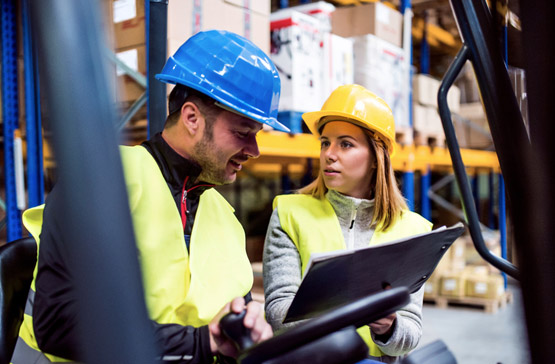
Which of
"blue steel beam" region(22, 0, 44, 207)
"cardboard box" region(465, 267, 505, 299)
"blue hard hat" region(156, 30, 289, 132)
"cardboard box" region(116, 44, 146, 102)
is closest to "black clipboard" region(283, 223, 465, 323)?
"blue hard hat" region(156, 30, 289, 132)

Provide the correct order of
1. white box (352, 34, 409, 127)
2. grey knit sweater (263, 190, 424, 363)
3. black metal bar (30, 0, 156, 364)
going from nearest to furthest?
1. black metal bar (30, 0, 156, 364)
2. grey knit sweater (263, 190, 424, 363)
3. white box (352, 34, 409, 127)

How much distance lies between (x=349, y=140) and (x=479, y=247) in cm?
66

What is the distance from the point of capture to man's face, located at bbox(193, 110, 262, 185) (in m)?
1.47

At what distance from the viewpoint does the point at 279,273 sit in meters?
1.76

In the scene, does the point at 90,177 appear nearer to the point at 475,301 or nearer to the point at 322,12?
the point at 322,12

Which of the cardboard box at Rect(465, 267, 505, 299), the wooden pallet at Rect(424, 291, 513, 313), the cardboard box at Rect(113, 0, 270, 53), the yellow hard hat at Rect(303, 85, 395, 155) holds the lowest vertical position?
the wooden pallet at Rect(424, 291, 513, 313)

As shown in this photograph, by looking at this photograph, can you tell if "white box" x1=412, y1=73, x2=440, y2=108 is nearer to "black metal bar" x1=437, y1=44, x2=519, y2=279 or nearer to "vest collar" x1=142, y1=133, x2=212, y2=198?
"black metal bar" x1=437, y1=44, x2=519, y2=279

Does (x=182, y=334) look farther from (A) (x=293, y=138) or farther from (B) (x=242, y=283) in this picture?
(A) (x=293, y=138)

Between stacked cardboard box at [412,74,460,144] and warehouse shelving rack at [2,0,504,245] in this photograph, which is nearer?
warehouse shelving rack at [2,0,504,245]

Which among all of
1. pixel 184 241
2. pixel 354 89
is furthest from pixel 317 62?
pixel 184 241

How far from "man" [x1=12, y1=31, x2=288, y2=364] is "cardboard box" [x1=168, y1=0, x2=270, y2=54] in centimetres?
89

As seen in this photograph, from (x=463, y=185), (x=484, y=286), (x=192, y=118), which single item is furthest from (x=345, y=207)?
(x=484, y=286)

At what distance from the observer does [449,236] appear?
4.57 feet

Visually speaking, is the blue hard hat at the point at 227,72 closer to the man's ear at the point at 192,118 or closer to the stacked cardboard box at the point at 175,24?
the man's ear at the point at 192,118
